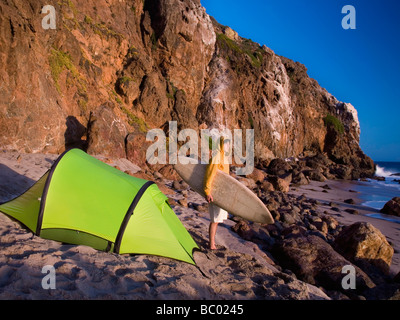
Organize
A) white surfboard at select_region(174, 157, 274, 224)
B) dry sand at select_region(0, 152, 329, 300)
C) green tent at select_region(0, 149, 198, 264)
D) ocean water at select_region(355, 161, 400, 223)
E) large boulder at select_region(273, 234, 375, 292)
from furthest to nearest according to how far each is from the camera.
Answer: ocean water at select_region(355, 161, 400, 223) → white surfboard at select_region(174, 157, 274, 224) → large boulder at select_region(273, 234, 375, 292) → green tent at select_region(0, 149, 198, 264) → dry sand at select_region(0, 152, 329, 300)

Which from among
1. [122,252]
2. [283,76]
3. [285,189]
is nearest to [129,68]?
[285,189]

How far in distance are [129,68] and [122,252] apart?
17.8 meters

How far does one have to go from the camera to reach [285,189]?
1588 centimetres

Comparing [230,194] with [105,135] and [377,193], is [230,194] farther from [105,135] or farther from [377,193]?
[377,193]

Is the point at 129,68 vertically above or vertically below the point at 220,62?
below

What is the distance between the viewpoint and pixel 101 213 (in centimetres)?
357

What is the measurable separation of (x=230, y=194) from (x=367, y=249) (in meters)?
3.70

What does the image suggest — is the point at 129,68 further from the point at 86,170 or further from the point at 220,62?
the point at 86,170

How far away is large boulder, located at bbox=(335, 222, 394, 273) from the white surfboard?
2.22 metres

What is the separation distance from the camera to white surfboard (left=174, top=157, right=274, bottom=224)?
4.95 meters

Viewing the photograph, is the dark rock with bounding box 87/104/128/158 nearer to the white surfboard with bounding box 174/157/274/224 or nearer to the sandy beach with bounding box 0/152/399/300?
the white surfboard with bounding box 174/157/274/224

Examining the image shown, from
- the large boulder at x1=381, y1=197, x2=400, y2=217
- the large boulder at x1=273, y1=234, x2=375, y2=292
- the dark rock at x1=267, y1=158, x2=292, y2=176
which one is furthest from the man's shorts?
the dark rock at x1=267, y1=158, x2=292, y2=176

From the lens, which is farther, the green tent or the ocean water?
the ocean water

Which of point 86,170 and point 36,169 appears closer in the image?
point 86,170
